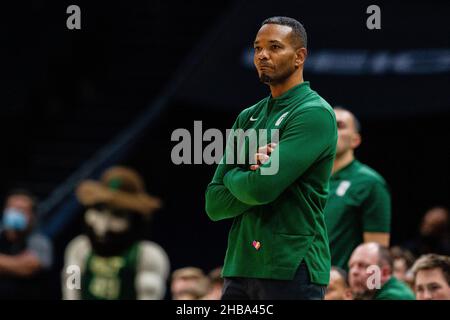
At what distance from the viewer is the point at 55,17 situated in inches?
490

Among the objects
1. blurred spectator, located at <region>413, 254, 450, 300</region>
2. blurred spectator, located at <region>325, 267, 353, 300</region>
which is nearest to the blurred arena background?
blurred spectator, located at <region>325, 267, 353, 300</region>

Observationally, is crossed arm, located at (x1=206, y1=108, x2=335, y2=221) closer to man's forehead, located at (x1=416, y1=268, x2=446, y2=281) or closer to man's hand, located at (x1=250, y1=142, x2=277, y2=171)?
man's hand, located at (x1=250, y1=142, x2=277, y2=171)

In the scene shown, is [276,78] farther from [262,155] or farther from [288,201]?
[288,201]

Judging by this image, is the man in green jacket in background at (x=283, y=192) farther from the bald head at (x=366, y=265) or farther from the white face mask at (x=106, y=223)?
the white face mask at (x=106, y=223)

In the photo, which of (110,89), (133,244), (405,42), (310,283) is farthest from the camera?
(110,89)

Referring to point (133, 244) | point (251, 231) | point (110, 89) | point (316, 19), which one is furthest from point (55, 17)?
point (251, 231)

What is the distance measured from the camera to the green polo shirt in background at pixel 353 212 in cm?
636

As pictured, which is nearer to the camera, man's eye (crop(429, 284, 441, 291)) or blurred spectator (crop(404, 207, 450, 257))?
man's eye (crop(429, 284, 441, 291))

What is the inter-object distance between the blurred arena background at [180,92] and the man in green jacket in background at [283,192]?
196 inches

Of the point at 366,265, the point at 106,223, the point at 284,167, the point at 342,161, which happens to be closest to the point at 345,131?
the point at 342,161

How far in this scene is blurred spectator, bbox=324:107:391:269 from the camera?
251 inches

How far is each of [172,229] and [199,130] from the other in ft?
4.11

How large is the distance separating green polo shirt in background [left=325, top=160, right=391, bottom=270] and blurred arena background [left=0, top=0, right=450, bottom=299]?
116 inches

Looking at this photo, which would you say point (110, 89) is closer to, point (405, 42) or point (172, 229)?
point (172, 229)
